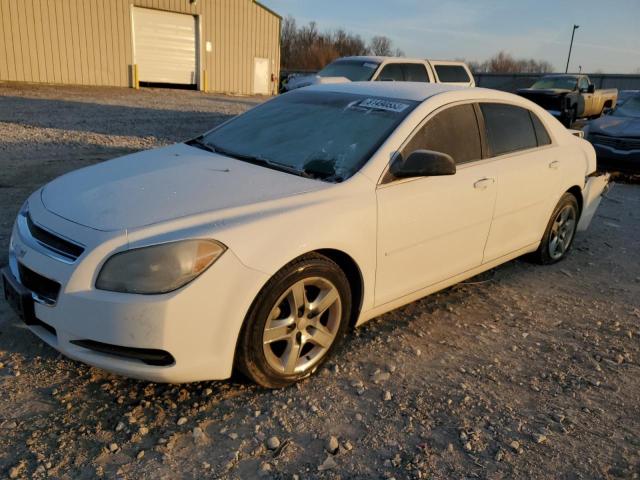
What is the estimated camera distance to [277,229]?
262 centimetres

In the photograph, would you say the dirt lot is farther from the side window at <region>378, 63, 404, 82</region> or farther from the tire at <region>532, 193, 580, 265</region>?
the side window at <region>378, 63, 404, 82</region>

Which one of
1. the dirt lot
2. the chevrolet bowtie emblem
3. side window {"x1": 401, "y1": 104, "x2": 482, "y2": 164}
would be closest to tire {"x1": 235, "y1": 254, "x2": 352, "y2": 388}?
the dirt lot

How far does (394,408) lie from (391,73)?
390 inches

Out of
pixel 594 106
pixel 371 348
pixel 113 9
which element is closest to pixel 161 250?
pixel 371 348

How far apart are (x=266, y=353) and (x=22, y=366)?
4.49 ft

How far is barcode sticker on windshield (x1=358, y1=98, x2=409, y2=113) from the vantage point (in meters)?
3.54

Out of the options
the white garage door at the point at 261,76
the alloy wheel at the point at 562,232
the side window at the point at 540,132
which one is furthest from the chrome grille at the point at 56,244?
the white garage door at the point at 261,76

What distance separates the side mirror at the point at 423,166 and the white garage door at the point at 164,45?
21.9 metres

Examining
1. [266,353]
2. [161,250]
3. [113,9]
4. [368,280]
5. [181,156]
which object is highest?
[113,9]

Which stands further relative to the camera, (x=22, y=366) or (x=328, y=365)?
(x=328, y=365)

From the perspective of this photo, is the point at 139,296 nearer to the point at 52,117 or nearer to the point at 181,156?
the point at 181,156

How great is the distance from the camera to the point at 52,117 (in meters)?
12.0

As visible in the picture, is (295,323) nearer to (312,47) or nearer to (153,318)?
(153,318)

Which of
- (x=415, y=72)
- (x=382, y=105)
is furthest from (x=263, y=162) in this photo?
(x=415, y=72)
